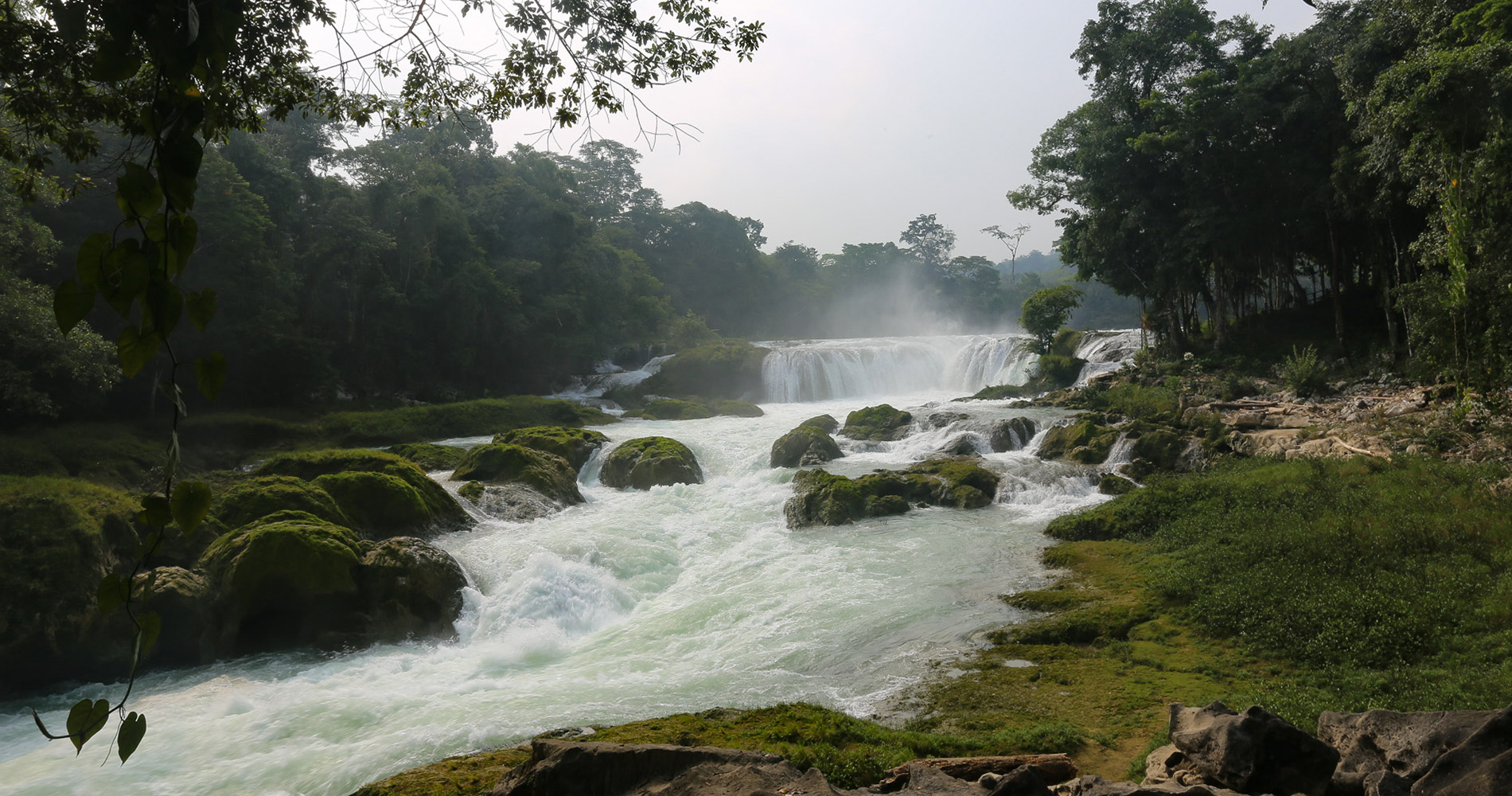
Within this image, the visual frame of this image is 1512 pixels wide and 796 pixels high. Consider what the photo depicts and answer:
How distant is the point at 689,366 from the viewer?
3172 cm

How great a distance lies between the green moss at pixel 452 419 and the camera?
1986cm

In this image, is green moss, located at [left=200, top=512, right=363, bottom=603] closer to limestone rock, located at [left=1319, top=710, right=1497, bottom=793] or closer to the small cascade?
limestone rock, located at [left=1319, top=710, right=1497, bottom=793]

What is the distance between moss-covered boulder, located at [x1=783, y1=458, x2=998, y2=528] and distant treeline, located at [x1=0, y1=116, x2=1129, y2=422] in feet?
28.4

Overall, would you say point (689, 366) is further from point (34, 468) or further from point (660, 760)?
point (660, 760)

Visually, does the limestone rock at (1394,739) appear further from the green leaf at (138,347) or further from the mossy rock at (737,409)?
the mossy rock at (737,409)

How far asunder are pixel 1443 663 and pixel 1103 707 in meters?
2.31

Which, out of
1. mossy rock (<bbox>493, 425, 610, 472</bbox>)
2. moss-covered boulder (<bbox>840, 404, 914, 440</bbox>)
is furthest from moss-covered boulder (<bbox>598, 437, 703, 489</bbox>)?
moss-covered boulder (<bbox>840, 404, 914, 440</bbox>)

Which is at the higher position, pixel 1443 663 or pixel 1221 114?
pixel 1221 114

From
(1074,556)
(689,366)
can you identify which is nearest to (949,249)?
(689,366)

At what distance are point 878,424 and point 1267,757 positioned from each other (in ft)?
54.6

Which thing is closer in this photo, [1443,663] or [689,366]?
[1443,663]

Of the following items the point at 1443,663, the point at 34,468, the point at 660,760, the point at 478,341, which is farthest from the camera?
the point at 478,341

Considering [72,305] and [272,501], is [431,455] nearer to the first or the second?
[272,501]

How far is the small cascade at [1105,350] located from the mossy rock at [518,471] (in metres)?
16.9
